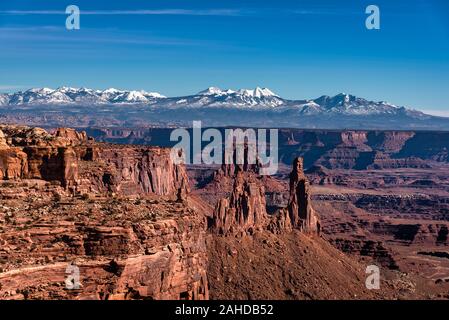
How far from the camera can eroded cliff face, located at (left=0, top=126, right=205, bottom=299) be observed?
43.7 meters

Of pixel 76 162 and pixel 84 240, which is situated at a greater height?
pixel 76 162

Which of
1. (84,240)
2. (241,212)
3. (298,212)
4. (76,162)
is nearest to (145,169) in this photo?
(298,212)

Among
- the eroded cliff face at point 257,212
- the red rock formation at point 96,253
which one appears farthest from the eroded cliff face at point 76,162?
the eroded cliff face at point 257,212

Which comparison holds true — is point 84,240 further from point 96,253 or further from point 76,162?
point 76,162

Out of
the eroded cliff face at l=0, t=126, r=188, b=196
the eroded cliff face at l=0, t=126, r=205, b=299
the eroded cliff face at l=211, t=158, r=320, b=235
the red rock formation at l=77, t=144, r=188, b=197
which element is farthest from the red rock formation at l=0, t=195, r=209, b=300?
the red rock formation at l=77, t=144, r=188, b=197

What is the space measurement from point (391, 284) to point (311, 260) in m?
18.9

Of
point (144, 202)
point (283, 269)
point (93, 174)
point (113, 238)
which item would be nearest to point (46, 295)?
point (113, 238)

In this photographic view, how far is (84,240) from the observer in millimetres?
45969

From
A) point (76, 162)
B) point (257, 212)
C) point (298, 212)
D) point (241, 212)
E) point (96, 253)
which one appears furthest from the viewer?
point (298, 212)

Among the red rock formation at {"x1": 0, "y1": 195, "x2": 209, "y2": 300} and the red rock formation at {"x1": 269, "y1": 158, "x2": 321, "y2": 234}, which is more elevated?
the red rock formation at {"x1": 0, "y1": 195, "x2": 209, "y2": 300}

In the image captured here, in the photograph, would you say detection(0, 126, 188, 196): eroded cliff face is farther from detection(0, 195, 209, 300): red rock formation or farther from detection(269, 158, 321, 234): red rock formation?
detection(269, 158, 321, 234): red rock formation

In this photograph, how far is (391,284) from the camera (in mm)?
123312

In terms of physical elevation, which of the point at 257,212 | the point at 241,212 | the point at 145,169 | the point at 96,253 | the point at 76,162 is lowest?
the point at 257,212
